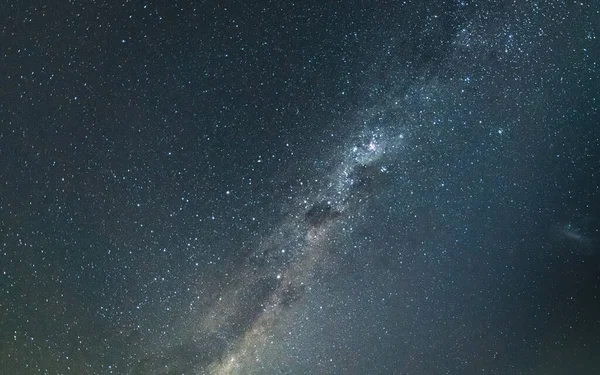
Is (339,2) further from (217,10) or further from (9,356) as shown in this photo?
(9,356)

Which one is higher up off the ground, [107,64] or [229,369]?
[107,64]

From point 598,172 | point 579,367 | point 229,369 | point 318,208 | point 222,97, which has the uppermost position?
point 222,97

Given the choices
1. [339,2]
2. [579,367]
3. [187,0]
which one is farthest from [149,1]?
[579,367]

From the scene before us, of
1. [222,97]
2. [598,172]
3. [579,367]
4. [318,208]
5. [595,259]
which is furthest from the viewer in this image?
[579,367]

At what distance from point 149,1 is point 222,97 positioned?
2.34 feet

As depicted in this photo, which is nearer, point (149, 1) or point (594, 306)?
point (149, 1)

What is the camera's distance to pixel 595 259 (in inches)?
219

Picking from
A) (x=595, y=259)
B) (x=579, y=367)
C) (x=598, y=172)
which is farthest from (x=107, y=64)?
(x=579, y=367)

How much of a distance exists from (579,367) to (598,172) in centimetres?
292

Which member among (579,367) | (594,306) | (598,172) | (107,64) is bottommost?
(579,367)

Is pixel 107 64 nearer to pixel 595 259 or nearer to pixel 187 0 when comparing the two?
pixel 187 0

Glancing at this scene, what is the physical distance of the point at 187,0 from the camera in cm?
286

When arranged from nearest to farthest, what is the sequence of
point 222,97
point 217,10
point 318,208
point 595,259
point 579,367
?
1. point 217,10
2. point 222,97
3. point 318,208
4. point 595,259
5. point 579,367

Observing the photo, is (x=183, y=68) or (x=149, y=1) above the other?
(x=149, y=1)
